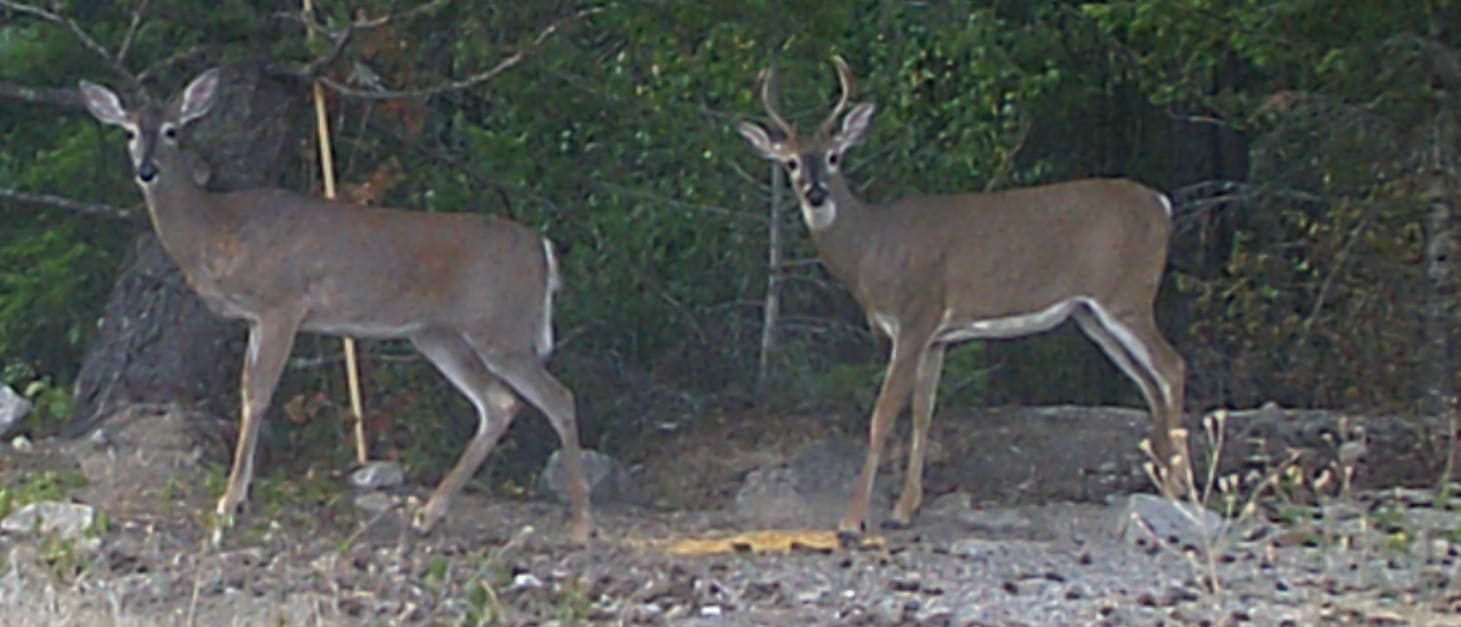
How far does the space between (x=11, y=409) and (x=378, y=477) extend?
1572 mm

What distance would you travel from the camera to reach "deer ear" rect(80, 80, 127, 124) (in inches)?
359

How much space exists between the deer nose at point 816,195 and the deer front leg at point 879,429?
1.97 ft

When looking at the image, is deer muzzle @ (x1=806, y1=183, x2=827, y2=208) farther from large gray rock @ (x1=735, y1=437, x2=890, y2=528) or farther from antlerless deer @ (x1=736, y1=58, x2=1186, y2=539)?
large gray rock @ (x1=735, y1=437, x2=890, y2=528)

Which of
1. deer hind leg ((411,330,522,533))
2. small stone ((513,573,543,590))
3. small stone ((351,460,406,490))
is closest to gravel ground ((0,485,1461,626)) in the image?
small stone ((513,573,543,590))

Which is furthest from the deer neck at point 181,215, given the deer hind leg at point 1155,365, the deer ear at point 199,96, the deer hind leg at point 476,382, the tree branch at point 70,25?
the deer hind leg at point 1155,365

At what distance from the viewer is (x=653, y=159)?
1162 cm

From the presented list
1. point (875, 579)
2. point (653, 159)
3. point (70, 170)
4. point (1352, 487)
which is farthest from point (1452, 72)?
point (70, 170)

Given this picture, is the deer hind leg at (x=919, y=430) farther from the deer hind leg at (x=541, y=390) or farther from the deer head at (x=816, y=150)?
the deer hind leg at (x=541, y=390)

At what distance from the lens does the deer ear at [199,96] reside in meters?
9.11

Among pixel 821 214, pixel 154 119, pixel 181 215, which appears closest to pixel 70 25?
pixel 154 119

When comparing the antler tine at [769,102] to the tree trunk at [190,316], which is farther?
the tree trunk at [190,316]

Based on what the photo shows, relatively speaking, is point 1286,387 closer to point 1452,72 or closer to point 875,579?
point 1452,72

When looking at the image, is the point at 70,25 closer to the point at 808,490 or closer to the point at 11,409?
the point at 11,409

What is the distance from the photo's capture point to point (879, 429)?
9086 mm
